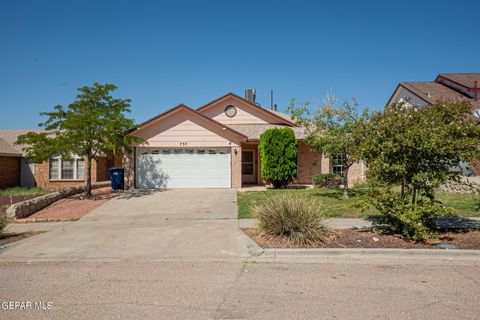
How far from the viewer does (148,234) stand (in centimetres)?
875

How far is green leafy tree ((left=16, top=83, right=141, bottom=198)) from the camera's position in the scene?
13.9 meters

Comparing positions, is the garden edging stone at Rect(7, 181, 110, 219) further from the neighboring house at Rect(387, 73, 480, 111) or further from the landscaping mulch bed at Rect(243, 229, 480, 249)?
the neighboring house at Rect(387, 73, 480, 111)

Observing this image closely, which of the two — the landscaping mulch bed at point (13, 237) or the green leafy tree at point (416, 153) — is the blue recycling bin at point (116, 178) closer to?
the landscaping mulch bed at point (13, 237)

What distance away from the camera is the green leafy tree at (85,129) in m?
13.9

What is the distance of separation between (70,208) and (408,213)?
38.6 feet

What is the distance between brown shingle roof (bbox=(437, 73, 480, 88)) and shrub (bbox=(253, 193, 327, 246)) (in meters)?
26.0

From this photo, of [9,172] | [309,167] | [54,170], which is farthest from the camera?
[54,170]

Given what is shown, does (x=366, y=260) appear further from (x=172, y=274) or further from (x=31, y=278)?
(x=31, y=278)

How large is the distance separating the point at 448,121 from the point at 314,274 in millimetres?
5078

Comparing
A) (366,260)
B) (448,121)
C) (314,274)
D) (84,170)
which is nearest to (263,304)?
(314,274)

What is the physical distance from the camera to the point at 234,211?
11.7 metres

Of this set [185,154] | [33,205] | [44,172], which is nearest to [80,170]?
[44,172]

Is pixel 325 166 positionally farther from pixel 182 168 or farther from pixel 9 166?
pixel 9 166
